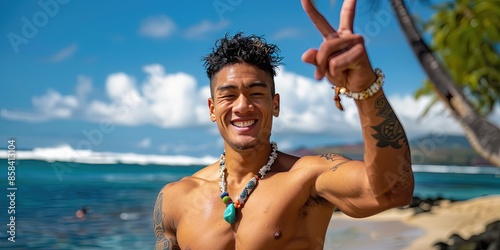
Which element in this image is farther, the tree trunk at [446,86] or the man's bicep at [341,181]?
the tree trunk at [446,86]

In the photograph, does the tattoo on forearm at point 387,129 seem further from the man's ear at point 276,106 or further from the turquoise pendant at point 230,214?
the turquoise pendant at point 230,214

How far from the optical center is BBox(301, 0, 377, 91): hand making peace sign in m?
1.71

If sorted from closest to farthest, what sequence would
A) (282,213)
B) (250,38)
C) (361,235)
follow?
1. (282,213)
2. (250,38)
3. (361,235)

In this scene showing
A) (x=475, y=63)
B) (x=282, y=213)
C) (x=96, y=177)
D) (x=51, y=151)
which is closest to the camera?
(x=282, y=213)

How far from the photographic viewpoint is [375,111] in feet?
6.23

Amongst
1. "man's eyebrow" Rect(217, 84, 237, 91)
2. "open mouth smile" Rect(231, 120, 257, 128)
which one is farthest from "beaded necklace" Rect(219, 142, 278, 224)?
"man's eyebrow" Rect(217, 84, 237, 91)

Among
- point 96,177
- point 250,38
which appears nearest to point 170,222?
point 250,38

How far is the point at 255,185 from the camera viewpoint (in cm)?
285

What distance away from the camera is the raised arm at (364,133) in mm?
1718

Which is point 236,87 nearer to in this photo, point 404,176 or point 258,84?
point 258,84

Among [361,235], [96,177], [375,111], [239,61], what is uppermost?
[96,177]

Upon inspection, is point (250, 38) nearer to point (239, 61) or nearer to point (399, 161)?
point (239, 61)

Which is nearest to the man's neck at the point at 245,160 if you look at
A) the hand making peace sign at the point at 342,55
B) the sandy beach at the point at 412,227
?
the hand making peace sign at the point at 342,55

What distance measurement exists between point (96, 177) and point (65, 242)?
74.1ft
